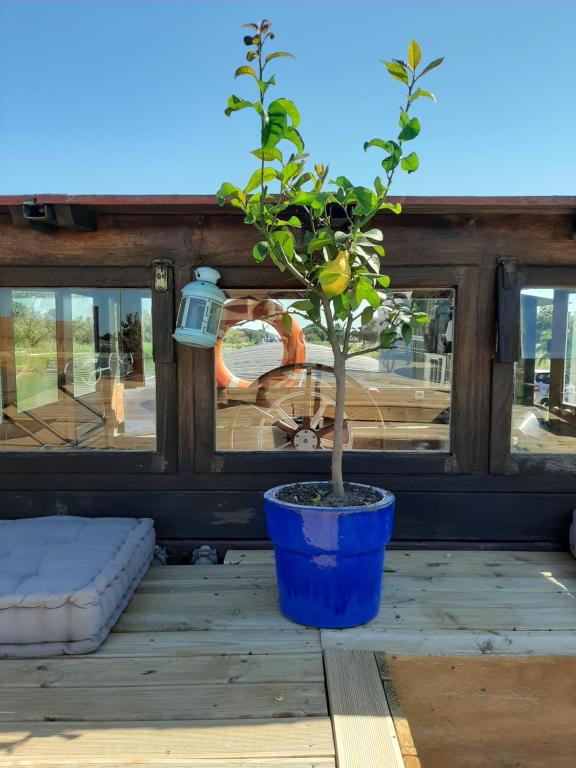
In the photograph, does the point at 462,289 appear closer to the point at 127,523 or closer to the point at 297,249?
the point at 297,249

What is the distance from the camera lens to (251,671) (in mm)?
1688

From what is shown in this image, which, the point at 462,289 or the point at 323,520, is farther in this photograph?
the point at 462,289

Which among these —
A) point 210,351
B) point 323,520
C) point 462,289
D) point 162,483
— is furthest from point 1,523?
point 462,289

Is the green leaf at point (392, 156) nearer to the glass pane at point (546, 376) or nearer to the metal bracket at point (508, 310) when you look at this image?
the metal bracket at point (508, 310)

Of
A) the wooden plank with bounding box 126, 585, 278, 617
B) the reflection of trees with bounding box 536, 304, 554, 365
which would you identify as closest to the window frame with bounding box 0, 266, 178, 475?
the wooden plank with bounding box 126, 585, 278, 617

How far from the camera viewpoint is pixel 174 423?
2.65 m

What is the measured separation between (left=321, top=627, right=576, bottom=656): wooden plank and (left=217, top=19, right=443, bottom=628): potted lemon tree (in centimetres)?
9

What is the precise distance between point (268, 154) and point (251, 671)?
5.19ft

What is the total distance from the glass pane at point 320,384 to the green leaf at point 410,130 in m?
1.10

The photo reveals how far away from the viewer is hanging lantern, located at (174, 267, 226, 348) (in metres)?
2.40

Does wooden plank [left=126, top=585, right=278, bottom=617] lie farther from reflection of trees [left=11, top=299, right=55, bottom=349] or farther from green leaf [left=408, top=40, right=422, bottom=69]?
green leaf [left=408, top=40, right=422, bottom=69]

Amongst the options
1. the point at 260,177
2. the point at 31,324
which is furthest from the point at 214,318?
the point at 31,324

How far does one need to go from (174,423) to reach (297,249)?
1021 millimetres

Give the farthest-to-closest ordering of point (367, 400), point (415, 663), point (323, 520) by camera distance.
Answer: point (367, 400) < point (323, 520) < point (415, 663)
